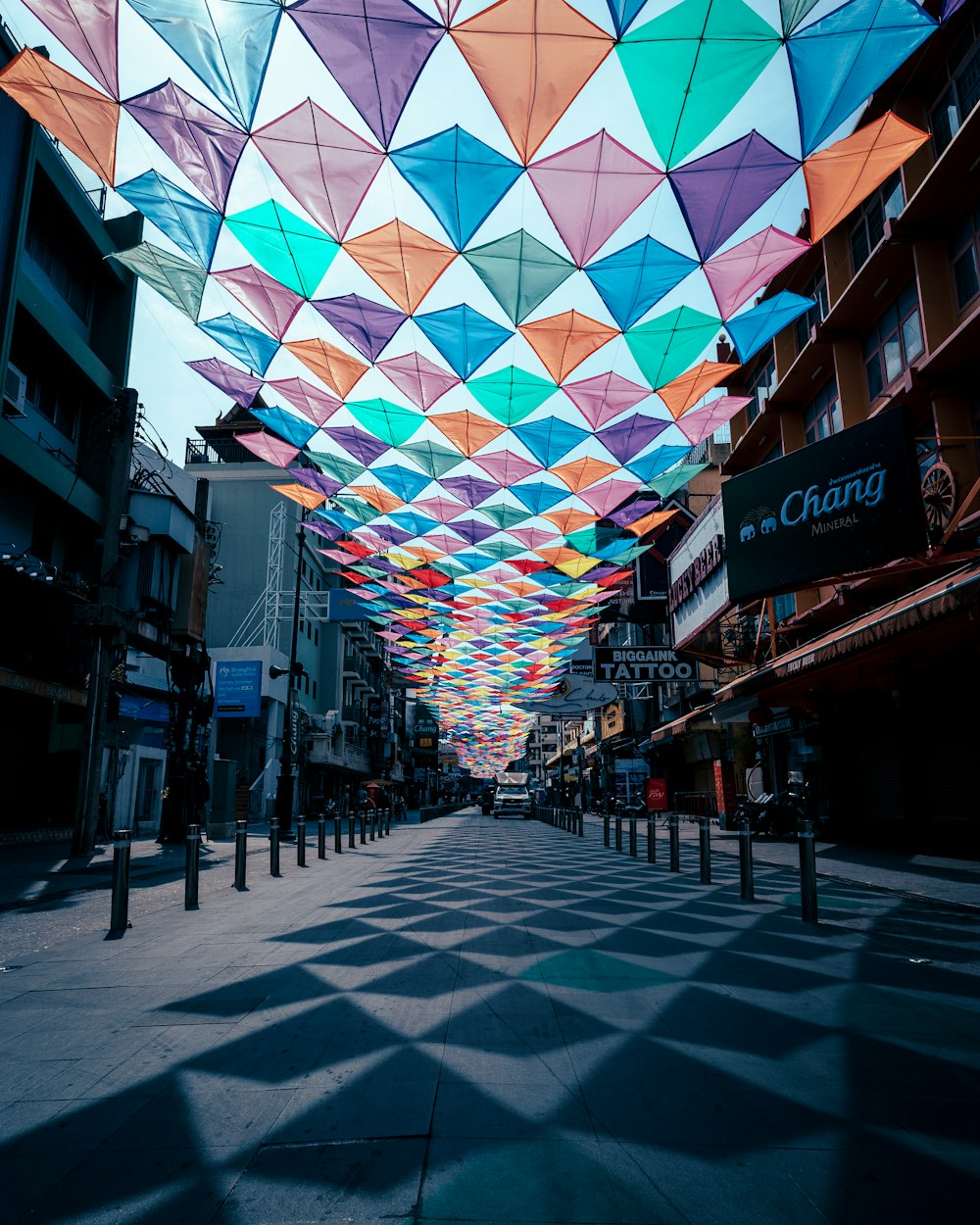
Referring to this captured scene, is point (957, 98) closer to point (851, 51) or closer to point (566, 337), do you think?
point (851, 51)

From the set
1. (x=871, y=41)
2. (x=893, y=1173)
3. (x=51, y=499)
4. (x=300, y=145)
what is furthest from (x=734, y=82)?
(x=51, y=499)

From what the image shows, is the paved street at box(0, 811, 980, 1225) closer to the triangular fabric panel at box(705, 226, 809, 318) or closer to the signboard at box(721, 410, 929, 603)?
the signboard at box(721, 410, 929, 603)

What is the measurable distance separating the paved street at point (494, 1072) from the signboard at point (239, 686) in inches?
991

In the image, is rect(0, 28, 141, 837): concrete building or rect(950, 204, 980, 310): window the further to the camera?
rect(0, 28, 141, 837): concrete building

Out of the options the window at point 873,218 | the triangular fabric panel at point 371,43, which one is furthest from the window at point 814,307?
the triangular fabric panel at point 371,43

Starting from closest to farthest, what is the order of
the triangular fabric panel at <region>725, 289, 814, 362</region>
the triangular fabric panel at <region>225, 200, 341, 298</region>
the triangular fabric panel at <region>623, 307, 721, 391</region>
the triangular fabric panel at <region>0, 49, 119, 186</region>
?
the triangular fabric panel at <region>0, 49, 119, 186</region>
the triangular fabric panel at <region>225, 200, 341, 298</region>
the triangular fabric panel at <region>623, 307, 721, 391</region>
the triangular fabric panel at <region>725, 289, 814, 362</region>

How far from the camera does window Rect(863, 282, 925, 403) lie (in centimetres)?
1541

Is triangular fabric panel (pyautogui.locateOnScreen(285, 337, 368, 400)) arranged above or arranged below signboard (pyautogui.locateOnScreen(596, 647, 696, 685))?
above

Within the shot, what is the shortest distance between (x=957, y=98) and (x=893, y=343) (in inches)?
173

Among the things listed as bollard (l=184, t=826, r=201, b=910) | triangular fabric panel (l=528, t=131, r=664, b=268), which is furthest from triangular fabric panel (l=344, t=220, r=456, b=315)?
bollard (l=184, t=826, r=201, b=910)

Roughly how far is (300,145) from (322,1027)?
9376 mm

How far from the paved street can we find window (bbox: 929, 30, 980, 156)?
44.7ft

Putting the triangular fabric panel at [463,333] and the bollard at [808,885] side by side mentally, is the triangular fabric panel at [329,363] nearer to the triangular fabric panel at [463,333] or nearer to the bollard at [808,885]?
the triangular fabric panel at [463,333]

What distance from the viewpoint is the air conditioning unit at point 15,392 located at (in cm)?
1823
